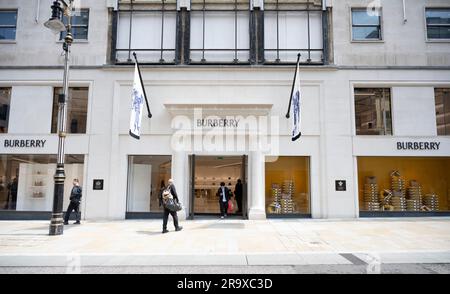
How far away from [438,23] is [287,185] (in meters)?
11.0

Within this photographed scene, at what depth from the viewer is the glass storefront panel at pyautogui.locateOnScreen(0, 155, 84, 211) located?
1597 centimetres

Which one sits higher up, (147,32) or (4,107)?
(147,32)

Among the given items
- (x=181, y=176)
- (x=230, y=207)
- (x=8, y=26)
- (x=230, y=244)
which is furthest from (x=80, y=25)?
(x=230, y=244)

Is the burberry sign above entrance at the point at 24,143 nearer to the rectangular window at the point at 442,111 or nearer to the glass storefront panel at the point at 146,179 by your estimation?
the glass storefront panel at the point at 146,179

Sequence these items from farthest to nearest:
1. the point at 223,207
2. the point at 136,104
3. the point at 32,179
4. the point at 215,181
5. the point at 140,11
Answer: the point at 215,181
the point at 140,11
the point at 32,179
the point at 223,207
the point at 136,104

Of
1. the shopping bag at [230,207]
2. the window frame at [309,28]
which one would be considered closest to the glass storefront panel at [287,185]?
the shopping bag at [230,207]

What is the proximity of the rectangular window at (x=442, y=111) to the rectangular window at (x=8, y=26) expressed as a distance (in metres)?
21.3

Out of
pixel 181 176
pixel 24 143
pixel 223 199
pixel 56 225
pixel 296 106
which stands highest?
pixel 296 106

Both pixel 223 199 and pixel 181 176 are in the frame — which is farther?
pixel 223 199

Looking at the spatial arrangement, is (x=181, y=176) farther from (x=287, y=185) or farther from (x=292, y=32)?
(x=292, y=32)

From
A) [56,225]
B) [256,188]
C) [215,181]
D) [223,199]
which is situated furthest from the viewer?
[215,181]

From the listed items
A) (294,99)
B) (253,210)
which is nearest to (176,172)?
(253,210)

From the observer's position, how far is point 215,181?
671 inches

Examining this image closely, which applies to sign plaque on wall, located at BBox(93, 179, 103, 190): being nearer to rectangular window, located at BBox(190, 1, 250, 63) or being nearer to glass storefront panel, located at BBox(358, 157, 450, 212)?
rectangular window, located at BBox(190, 1, 250, 63)
